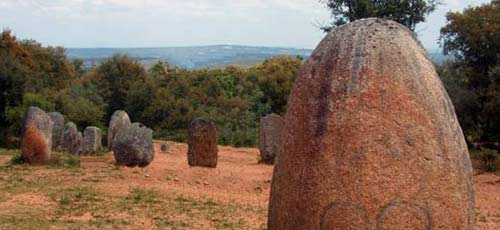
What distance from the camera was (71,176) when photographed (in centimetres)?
1680

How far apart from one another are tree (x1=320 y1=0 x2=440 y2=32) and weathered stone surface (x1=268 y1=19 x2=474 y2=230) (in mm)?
21314

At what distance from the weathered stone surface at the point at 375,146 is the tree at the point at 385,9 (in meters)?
21.3

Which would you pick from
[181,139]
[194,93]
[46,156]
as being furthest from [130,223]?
[194,93]

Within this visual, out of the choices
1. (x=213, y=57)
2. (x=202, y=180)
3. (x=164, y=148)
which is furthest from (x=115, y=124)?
(x=213, y=57)

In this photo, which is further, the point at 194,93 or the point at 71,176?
the point at 194,93

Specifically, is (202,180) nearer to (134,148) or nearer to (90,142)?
(134,148)

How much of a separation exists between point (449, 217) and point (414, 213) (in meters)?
0.25

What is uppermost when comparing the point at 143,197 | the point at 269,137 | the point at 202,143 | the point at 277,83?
the point at 277,83

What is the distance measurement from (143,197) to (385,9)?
573 inches

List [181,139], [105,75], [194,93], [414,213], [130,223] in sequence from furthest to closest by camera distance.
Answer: [105,75]
[194,93]
[181,139]
[130,223]
[414,213]

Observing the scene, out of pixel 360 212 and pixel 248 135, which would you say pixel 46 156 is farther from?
pixel 360 212

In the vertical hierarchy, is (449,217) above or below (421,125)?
below

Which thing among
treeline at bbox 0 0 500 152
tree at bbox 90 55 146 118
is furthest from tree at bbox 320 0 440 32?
tree at bbox 90 55 146 118

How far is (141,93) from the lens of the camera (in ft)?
118
